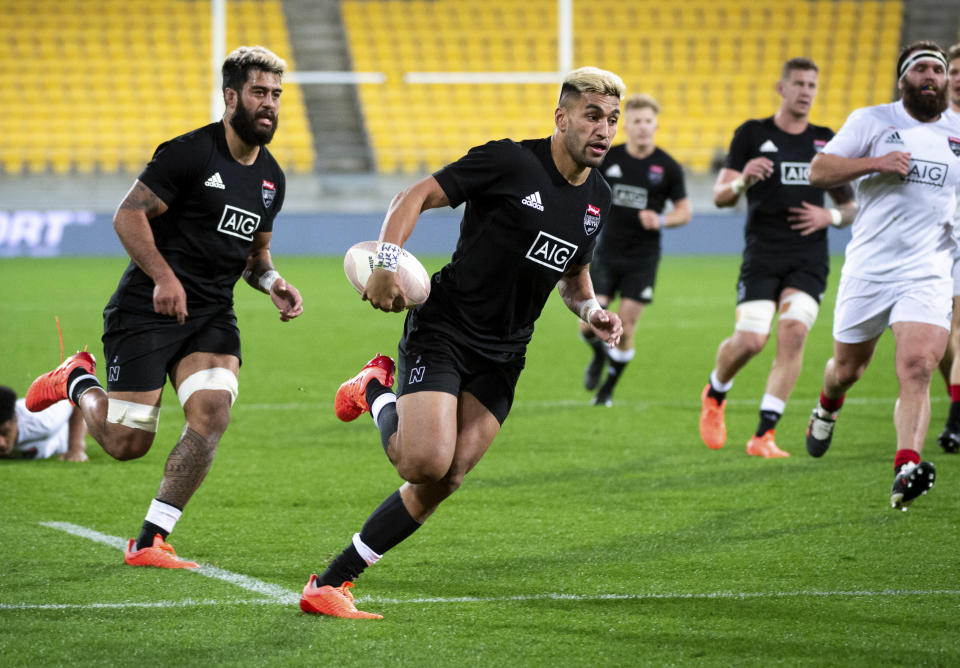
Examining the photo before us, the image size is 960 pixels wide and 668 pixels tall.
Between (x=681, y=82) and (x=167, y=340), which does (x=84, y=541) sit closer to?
(x=167, y=340)

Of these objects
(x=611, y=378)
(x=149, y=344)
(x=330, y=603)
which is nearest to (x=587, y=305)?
(x=330, y=603)

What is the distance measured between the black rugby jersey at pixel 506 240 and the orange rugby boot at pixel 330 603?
104 centimetres

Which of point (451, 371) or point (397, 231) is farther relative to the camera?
point (451, 371)

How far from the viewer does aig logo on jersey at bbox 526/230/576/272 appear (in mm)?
4695

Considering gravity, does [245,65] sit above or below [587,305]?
above

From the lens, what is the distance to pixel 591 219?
4.80 meters

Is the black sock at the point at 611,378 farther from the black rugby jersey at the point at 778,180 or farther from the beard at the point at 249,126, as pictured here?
the beard at the point at 249,126

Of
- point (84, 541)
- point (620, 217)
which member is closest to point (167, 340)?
point (84, 541)

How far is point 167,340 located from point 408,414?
4.81 feet

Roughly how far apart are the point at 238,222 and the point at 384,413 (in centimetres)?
125

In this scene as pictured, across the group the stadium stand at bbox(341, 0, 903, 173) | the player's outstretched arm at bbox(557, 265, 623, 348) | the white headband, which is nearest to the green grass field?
the player's outstretched arm at bbox(557, 265, 623, 348)

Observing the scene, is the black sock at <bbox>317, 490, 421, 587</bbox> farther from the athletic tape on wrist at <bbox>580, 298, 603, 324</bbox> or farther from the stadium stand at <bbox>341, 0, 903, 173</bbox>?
the stadium stand at <bbox>341, 0, 903, 173</bbox>

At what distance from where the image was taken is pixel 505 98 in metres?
28.3

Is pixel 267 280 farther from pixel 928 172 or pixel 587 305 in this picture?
pixel 928 172
